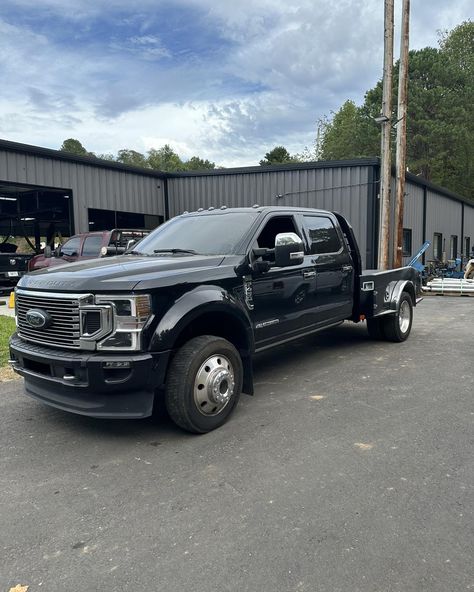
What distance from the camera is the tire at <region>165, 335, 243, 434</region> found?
12.9 feet

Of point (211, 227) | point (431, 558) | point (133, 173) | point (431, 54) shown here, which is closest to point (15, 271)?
point (133, 173)

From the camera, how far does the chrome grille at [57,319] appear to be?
3.81 meters

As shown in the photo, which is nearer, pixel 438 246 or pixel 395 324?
pixel 395 324

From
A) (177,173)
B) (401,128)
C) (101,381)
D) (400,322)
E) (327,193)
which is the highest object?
(401,128)

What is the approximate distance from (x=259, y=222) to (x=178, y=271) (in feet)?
4.54

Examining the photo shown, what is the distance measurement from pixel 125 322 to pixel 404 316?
18.2 feet

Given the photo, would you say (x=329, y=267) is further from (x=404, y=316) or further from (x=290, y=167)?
(x=290, y=167)

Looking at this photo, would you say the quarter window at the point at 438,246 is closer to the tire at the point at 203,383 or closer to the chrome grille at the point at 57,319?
the tire at the point at 203,383

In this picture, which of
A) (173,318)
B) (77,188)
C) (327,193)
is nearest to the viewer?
(173,318)

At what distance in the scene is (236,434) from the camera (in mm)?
4156

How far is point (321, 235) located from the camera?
→ 20.4 feet

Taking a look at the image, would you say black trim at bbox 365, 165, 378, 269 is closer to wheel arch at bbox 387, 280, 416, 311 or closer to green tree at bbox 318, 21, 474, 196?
wheel arch at bbox 387, 280, 416, 311

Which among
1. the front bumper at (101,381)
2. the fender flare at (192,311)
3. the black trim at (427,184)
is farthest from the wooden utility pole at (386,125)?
the front bumper at (101,381)

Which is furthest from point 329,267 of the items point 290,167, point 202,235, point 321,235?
point 290,167
